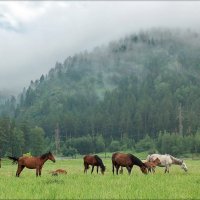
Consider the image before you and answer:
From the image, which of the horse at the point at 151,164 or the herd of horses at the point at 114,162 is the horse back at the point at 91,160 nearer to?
the herd of horses at the point at 114,162

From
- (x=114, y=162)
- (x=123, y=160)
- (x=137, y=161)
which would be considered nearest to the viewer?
(x=137, y=161)

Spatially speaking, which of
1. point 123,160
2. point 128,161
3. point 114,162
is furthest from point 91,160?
point 128,161

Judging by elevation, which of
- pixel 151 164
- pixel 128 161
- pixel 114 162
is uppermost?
pixel 128 161

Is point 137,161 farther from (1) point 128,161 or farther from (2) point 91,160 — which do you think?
(2) point 91,160

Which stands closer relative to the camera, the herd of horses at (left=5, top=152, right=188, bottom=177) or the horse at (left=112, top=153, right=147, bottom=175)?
the herd of horses at (left=5, top=152, right=188, bottom=177)

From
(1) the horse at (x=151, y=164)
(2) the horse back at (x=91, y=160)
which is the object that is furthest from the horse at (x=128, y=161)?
(2) the horse back at (x=91, y=160)

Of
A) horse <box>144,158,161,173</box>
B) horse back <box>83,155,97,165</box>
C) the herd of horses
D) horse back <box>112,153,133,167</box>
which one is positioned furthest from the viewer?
horse back <box>83,155,97,165</box>

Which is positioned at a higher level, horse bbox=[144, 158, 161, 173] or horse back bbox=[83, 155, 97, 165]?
horse back bbox=[83, 155, 97, 165]

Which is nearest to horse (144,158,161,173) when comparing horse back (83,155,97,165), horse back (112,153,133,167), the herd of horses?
the herd of horses

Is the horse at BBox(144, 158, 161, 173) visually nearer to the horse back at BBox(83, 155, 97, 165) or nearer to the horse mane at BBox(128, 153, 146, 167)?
the horse mane at BBox(128, 153, 146, 167)

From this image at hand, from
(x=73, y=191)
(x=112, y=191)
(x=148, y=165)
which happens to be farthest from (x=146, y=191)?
(x=148, y=165)

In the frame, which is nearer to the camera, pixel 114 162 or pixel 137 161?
pixel 137 161

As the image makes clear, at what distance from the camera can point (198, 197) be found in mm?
18469

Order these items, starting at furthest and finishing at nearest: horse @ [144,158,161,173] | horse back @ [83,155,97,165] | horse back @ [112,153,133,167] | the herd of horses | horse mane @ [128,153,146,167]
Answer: horse back @ [83,155,97,165]
horse @ [144,158,161,173]
horse back @ [112,153,133,167]
horse mane @ [128,153,146,167]
the herd of horses
